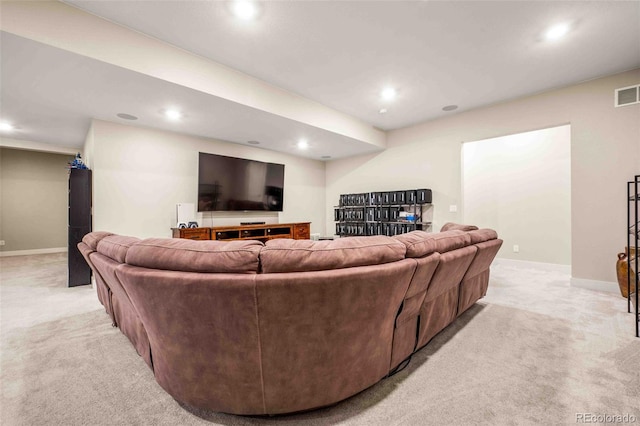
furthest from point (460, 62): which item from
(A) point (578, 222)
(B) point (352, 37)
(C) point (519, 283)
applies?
(C) point (519, 283)

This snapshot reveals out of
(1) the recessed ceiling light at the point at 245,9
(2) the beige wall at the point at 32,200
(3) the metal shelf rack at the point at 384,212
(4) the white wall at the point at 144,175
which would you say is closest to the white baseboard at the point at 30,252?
(2) the beige wall at the point at 32,200

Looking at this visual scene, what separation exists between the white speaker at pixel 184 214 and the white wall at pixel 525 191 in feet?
16.6

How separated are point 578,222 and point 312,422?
4.35 meters

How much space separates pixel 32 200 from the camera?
6.52 metres

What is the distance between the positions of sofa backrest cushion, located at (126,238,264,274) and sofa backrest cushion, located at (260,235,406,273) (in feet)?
0.23

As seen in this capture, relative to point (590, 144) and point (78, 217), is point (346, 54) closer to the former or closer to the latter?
point (590, 144)

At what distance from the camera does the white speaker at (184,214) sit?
15.3 ft

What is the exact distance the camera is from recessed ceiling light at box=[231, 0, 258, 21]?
87.0 inches

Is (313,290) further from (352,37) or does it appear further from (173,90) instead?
(173,90)

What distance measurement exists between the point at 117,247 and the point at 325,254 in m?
1.26

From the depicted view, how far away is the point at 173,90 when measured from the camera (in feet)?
9.97

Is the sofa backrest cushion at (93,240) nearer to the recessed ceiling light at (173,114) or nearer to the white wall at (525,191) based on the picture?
the recessed ceiling light at (173,114)

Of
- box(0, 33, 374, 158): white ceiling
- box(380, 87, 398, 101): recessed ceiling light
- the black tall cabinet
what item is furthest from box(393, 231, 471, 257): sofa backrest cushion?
the black tall cabinet

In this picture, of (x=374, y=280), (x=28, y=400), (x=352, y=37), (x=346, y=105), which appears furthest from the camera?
(x=346, y=105)
